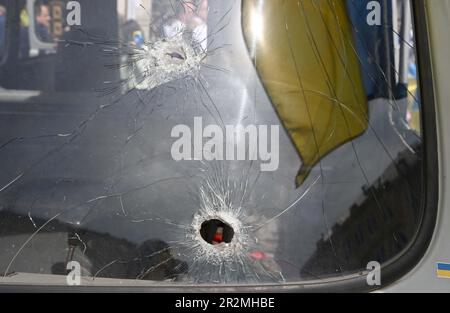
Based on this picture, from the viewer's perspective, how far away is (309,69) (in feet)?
5.29

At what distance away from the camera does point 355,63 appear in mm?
1628

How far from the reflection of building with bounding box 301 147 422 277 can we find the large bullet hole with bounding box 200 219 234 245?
0.21 m

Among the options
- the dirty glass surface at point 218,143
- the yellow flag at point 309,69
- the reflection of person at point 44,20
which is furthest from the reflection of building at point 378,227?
the reflection of person at point 44,20

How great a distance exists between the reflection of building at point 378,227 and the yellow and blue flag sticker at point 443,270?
97 millimetres

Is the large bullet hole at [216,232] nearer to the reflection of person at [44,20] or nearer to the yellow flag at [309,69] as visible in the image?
the yellow flag at [309,69]

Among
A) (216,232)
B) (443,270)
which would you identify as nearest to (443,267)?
(443,270)

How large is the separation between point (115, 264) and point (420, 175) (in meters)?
0.81

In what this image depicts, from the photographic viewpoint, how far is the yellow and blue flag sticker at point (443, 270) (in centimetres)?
156

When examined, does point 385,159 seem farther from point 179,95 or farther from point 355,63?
point 179,95

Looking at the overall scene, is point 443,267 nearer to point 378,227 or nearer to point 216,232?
point 378,227

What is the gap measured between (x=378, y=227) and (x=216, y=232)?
1.36 ft

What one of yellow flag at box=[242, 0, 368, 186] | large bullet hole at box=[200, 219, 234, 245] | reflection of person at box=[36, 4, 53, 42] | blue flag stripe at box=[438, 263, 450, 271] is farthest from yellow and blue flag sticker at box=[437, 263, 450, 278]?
reflection of person at box=[36, 4, 53, 42]
